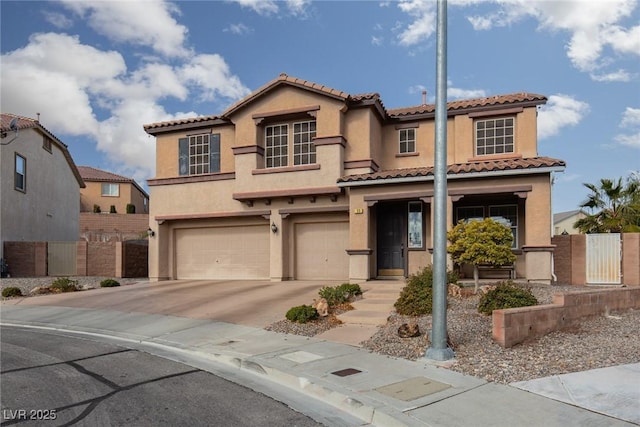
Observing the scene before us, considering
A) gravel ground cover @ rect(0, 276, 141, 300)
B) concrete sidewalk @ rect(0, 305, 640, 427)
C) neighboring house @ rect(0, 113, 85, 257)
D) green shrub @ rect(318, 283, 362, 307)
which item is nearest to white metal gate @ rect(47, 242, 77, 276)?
gravel ground cover @ rect(0, 276, 141, 300)

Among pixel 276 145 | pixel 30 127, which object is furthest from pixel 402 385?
pixel 30 127

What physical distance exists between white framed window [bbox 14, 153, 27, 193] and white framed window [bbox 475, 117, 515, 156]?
71.5ft

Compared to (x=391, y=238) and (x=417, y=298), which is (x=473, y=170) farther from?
(x=417, y=298)

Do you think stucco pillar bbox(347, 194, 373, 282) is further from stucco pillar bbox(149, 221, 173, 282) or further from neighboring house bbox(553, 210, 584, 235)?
neighboring house bbox(553, 210, 584, 235)

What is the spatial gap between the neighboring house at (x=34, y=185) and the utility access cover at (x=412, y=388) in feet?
74.2

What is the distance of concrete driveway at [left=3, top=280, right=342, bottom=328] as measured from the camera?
12.4m

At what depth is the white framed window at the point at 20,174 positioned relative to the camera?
25111 mm

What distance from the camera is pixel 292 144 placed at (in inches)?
753

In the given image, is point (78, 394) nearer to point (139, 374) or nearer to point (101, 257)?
point (139, 374)

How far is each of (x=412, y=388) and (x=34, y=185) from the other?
88.3 ft

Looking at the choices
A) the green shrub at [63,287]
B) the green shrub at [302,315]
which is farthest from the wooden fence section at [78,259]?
the green shrub at [302,315]

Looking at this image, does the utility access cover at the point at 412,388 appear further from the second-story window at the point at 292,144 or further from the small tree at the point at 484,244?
the second-story window at the point at 292,144

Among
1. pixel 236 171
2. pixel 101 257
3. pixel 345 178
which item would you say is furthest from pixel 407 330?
pixel 101 257

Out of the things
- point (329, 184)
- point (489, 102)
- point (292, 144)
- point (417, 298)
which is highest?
point (489, 102)
